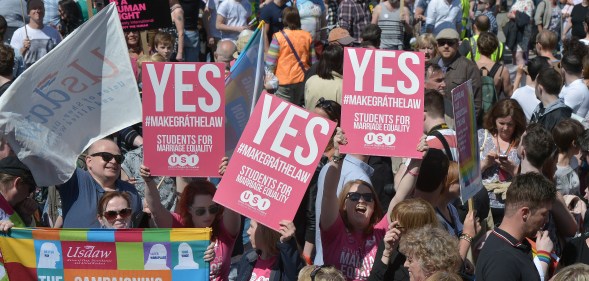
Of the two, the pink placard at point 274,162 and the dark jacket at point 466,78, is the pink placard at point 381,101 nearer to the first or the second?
the pink placard at point 274,162

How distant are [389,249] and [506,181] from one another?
229cm

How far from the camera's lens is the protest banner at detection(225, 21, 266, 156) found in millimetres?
7391

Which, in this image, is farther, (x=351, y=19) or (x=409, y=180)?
(x=351, y=19)

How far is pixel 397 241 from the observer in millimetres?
5891

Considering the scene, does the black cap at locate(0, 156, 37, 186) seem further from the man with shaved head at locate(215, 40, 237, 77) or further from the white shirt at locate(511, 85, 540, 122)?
the white shirt at locate(511, 85, 540, 122)

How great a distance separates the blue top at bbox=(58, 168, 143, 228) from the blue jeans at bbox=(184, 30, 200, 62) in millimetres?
8526

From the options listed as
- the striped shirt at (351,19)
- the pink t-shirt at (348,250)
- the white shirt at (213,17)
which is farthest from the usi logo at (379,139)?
the striped shirt at (351,19)

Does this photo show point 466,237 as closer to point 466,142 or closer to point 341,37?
point 466,142

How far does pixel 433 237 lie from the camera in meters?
5.47

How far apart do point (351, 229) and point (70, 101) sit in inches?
75.6

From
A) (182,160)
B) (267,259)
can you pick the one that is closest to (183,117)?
(182,160)

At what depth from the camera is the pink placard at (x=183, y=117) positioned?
21.9 feet

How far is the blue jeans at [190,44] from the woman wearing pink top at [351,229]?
9.23 meters

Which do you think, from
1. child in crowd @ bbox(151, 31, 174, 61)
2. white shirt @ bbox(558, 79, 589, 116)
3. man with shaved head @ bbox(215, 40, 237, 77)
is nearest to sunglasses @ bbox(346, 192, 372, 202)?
man with shaved head @ bbox(215, 40, 237, 77)
